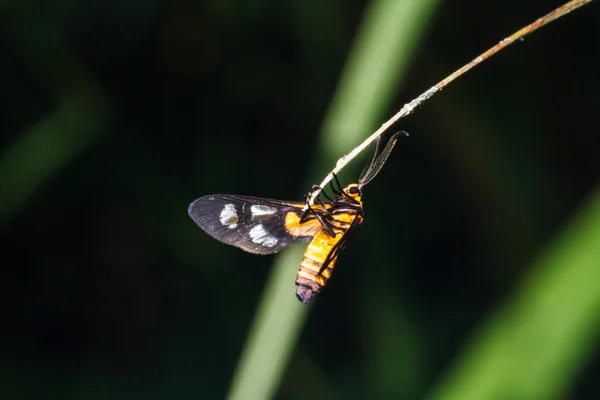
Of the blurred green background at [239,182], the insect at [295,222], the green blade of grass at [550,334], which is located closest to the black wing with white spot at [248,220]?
the insect at [295,222]

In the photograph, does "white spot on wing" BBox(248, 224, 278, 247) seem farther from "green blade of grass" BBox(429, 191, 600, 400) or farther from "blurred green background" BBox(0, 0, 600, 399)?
"blurred green background" BBox(0, 0, 600, 399)

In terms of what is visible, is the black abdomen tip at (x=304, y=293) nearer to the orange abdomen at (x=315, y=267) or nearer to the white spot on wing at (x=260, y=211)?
the orange abdomen at (x=315, y=267)

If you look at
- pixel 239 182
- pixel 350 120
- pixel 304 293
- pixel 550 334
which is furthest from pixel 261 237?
pixel 239 182

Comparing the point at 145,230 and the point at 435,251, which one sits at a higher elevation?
the point at 435,251

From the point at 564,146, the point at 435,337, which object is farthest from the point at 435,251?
the point at 564,146

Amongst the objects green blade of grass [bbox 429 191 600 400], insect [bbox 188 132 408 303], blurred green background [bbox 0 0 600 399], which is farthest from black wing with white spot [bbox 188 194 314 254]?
blurred green background [bbox 0 0 600 399]

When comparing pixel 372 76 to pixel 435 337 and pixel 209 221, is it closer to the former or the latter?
pixel 209 221

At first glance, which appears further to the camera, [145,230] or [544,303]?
[145,230]
